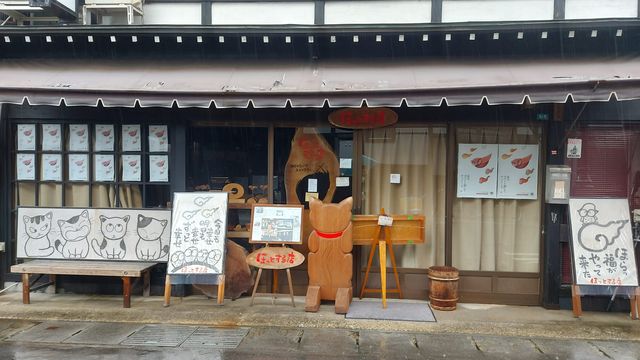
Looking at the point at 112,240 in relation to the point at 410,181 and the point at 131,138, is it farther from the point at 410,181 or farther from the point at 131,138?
the point at 410,181

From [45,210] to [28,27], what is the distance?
2.59m

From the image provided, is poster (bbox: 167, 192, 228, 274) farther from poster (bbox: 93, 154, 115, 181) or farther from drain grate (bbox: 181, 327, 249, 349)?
poster (bbox: 93, 154, 115, 181)

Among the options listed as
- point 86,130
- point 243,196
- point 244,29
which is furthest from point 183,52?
point 243,196

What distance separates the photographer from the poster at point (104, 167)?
22.8ft

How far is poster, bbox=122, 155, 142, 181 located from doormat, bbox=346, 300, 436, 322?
143 inches

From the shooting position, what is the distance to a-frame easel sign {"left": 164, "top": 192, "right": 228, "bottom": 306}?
20.5 feet

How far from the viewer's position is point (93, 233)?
22.0ft

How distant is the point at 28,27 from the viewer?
6.62 meters

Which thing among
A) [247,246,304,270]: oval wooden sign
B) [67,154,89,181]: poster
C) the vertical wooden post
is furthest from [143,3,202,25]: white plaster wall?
the vertical wooden post

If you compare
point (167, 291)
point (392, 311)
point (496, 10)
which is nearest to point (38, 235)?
point (167, 291)

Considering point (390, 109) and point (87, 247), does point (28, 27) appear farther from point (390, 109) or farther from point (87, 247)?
point (390, 109)

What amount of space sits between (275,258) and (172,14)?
12.9 feet

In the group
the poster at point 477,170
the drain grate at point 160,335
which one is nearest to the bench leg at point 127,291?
the drain grate at point 160,335

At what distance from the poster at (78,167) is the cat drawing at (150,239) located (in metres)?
1.13
